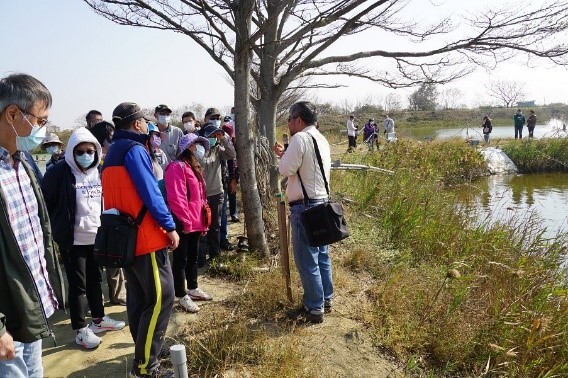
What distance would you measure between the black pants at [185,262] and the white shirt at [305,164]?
3.58 ft

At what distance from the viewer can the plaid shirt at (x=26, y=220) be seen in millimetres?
1679

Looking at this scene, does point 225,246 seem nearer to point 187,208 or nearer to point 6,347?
point 187,208

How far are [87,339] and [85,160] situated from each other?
1427 millimetres

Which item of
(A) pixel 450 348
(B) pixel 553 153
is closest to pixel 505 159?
(B) pixel 553 153

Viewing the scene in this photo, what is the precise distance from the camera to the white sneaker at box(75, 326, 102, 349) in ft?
10.3

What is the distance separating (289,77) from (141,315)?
4576 mm

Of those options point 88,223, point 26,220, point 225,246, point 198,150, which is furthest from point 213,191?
point 26,220

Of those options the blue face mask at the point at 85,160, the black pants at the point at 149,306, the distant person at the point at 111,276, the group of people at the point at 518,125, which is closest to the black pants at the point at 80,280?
the distant person at the point at 111,276

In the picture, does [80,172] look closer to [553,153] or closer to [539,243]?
[539,243]

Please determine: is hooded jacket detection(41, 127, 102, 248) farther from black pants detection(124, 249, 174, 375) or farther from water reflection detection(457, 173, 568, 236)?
water reflection detection(457, 173, 568, 236)

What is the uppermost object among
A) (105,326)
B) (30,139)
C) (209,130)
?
(209,130)

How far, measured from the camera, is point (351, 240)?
5.41 metres

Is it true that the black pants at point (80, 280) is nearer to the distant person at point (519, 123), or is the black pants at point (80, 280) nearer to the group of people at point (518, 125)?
the group of people at point (518, 125)

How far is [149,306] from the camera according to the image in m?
2.56
